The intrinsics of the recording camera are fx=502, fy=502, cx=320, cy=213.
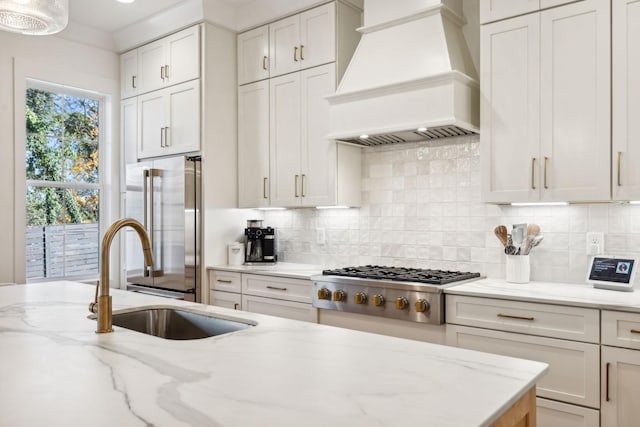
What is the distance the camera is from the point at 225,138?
4062 mm

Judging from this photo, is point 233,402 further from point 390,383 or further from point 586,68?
point 586,68

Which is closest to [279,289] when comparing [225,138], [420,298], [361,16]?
[420,298]

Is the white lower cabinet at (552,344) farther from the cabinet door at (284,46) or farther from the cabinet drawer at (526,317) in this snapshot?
the cabinet door at (284,46)

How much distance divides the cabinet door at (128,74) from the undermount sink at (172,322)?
3022mm

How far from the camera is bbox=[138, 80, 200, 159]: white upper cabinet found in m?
3.99

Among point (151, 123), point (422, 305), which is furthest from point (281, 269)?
point (151, 123)

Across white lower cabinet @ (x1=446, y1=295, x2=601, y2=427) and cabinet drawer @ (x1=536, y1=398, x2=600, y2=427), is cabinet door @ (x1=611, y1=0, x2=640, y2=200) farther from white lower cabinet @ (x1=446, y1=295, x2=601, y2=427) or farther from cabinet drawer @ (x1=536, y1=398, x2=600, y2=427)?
cabinet drawer @ (x1=536, y1=398, x2=600, y2=427)

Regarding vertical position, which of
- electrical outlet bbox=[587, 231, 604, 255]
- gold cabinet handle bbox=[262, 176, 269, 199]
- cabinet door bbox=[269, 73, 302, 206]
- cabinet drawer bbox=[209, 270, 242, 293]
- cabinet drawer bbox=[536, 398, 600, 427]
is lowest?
cabinet drawer bbox=[536, 398, 600, 427]

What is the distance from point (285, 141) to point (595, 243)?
218 centimetres

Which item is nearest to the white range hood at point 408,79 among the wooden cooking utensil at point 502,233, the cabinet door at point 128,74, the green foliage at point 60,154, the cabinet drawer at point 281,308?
the wooden cooking utensil at point 502,233

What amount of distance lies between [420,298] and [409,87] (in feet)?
4.04

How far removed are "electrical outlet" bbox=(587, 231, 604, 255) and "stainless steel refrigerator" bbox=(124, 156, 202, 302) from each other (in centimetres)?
265

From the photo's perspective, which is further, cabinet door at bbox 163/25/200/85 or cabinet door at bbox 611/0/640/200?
cabinet door at bbox 163/25/200/85

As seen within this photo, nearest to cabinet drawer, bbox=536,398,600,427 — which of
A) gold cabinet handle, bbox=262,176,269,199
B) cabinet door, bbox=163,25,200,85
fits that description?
gold cabinet handle, bbox=262,176,269,199
